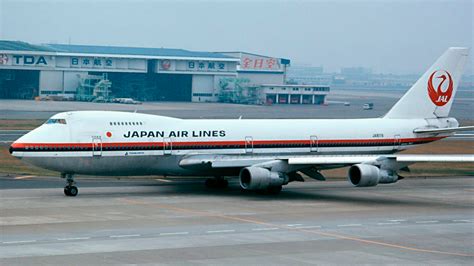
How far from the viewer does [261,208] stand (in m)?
39.1

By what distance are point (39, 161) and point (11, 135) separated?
4060 cm

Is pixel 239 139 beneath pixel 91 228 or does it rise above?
above

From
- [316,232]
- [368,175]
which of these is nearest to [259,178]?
[368,175]

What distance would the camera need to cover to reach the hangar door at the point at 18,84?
14525 centimetres

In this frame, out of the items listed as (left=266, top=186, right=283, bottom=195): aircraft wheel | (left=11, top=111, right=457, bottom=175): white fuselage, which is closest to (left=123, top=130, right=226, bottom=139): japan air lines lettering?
(left=11, top=111, right=457, bottom=175): white fuselage

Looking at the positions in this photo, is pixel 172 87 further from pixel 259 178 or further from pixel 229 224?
pixel 229 224

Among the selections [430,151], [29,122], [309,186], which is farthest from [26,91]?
[309,186]

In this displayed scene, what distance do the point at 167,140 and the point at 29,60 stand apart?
348ft

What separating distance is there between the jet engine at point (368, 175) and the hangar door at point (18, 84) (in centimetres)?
10947

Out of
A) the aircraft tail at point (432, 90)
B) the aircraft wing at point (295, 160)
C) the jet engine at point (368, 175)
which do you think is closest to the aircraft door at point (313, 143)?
the aircraft wing at point (295, 160)

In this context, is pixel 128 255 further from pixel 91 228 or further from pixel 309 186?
pixel 309 186

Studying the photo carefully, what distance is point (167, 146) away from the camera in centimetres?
4362

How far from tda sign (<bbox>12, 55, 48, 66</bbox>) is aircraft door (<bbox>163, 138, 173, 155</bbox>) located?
105 metres

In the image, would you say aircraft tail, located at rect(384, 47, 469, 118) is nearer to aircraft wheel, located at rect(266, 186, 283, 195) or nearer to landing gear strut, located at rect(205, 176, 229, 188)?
aircraft wheel, located at rect(266, 186, 283, 195)
